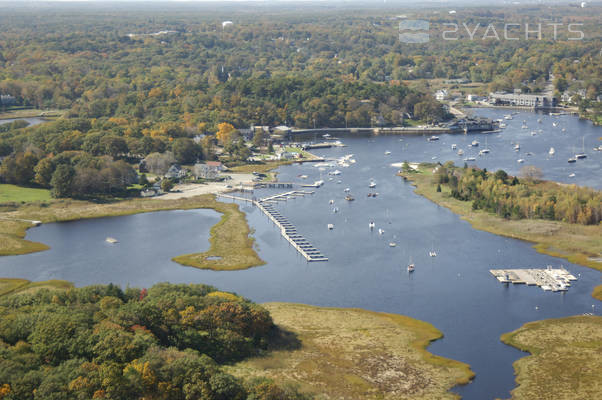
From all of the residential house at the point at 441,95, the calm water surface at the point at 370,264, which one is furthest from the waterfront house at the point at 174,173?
the residential house at the point at 441,95

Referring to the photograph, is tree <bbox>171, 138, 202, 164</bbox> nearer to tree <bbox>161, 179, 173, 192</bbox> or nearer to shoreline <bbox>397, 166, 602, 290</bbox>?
tree <bbox>161, 179, 173, 192</bbox>

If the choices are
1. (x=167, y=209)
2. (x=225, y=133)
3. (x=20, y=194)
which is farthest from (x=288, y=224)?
(x=225, y=133)

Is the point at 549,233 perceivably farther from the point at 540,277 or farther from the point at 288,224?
the point at 288,224

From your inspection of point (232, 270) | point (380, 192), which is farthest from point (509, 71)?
point (232, 270)

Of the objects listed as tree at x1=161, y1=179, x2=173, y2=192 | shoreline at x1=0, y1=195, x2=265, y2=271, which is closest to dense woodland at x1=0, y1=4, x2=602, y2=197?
tree at x1=161, y1=179, x2=173, y2=192

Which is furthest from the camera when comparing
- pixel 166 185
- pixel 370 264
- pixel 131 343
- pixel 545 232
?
pixel 166 185

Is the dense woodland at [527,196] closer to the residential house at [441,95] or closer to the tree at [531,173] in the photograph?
the tree at [531,173]

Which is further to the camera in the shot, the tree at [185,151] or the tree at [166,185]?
the tree at [185,151]
